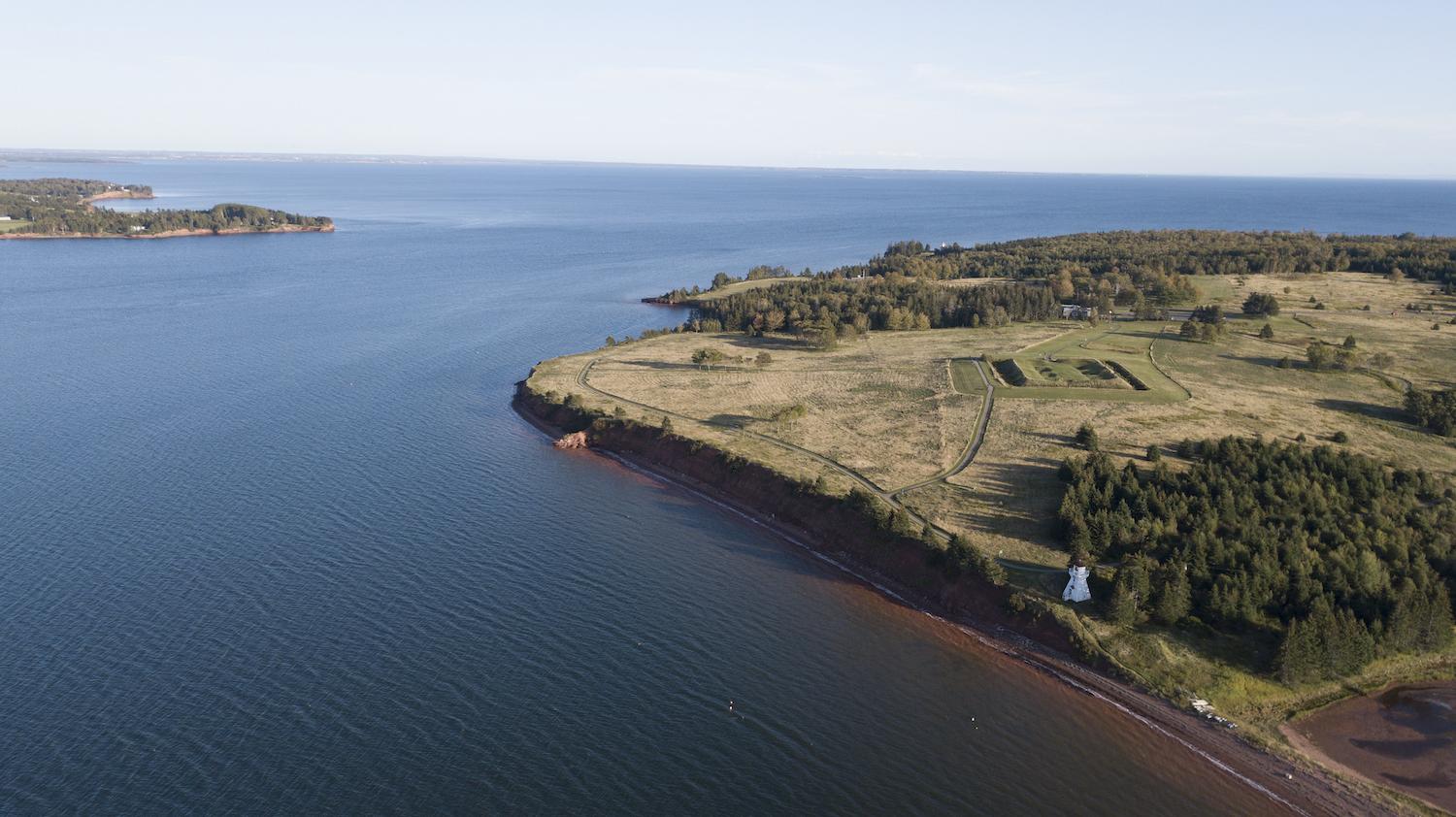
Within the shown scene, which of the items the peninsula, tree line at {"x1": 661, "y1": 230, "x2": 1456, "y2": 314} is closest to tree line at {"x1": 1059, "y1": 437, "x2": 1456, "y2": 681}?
the peninsula

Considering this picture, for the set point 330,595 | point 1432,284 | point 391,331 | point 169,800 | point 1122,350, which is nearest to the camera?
point 169,800

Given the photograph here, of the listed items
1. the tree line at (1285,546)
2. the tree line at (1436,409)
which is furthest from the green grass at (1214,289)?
the tree line at (1285,546)

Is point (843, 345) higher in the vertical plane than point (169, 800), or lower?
higher

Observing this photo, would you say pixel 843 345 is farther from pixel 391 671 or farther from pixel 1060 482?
pixel 391 671

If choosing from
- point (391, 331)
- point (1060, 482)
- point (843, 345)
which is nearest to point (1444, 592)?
point (1060, 482)

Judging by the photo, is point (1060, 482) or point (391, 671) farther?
point (1060, 482)

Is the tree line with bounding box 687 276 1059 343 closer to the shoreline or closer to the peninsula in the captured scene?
the peninsula

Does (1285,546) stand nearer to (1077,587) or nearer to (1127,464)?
(1077,587)

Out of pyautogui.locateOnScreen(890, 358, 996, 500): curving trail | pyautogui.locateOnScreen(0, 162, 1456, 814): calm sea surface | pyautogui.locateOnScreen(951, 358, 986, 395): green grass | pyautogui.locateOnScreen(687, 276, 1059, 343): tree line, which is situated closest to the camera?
pyautogui.locateOnScreen(0, 162, 1456, 814): calm sea surface
